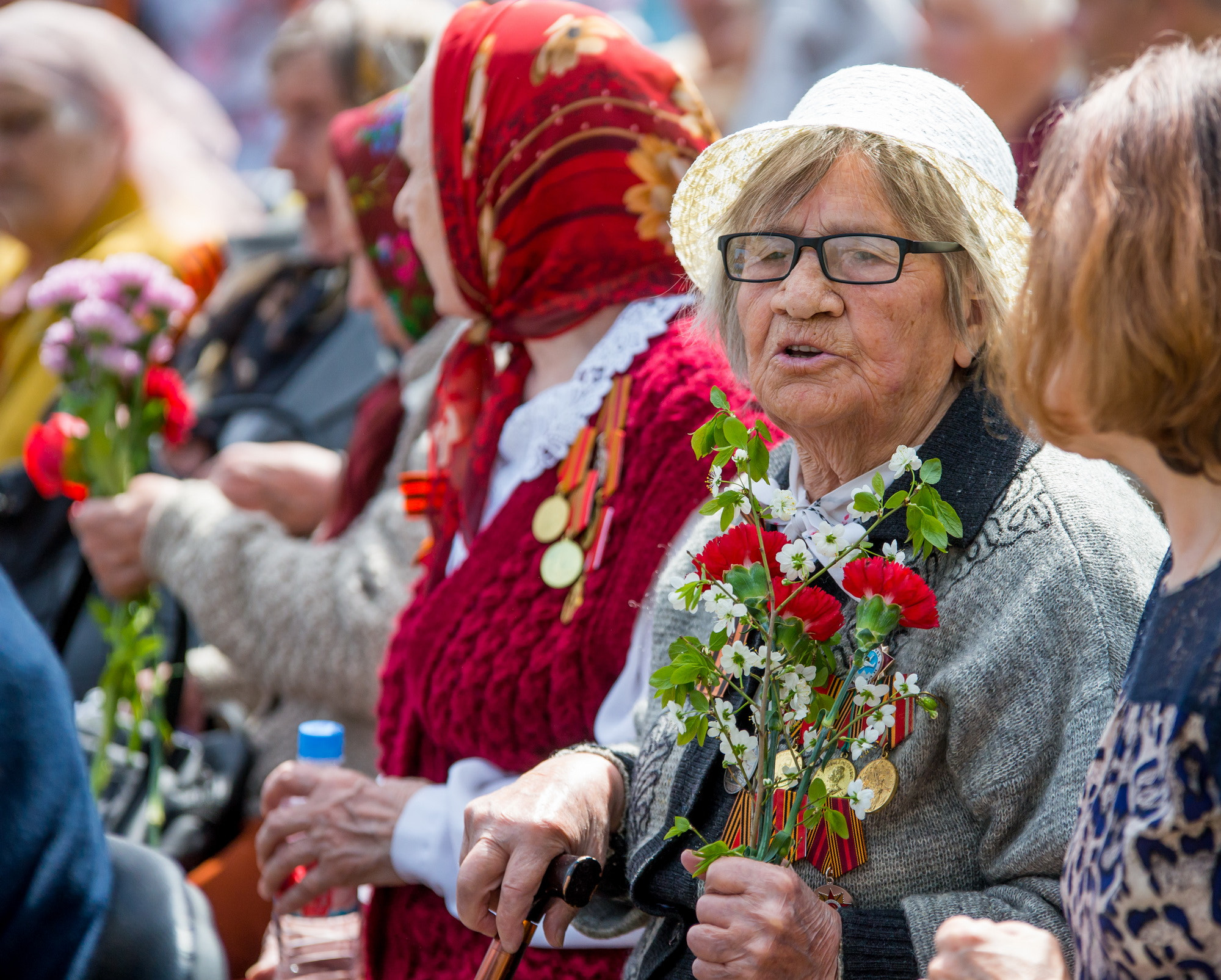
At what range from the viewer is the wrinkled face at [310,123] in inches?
162

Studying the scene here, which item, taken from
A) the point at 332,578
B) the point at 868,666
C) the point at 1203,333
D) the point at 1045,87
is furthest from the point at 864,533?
the point at 1045,87

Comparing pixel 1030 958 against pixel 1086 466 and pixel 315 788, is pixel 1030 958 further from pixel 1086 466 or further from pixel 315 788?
pixel 315 788

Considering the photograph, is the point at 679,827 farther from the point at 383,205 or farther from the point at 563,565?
the point at 383,205

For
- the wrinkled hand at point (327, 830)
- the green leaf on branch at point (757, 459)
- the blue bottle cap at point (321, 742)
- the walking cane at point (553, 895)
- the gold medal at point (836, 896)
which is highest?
the green leaf on branch at point (757, 459)

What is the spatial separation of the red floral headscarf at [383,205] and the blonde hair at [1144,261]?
2.19 metres

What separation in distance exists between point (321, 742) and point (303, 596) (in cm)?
64

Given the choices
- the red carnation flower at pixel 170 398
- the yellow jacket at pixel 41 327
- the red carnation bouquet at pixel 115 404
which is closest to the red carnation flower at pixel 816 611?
the red carnation bouquet at pixel 115 404

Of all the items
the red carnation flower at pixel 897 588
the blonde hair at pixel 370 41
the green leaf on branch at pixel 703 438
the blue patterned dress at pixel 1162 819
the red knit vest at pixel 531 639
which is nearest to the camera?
the blue patterned dress at pixel 1162 819

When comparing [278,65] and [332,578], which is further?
[278,65]

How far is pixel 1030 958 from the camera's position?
3.97 ft

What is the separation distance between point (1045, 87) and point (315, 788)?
3151mm

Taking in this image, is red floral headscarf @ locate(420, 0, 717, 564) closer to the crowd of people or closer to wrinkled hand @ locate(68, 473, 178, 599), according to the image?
the crowd of people

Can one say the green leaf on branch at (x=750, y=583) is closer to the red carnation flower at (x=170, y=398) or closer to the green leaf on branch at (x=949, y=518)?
the green leaf on branch at (x=949, y=518)

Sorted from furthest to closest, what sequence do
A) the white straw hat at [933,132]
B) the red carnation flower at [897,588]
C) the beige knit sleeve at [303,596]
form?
the beige knit sleeve at [303,596]
the white straw hat at [933,132]
the red carnation flower at [897,588]
